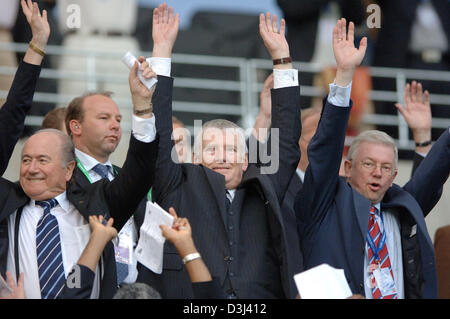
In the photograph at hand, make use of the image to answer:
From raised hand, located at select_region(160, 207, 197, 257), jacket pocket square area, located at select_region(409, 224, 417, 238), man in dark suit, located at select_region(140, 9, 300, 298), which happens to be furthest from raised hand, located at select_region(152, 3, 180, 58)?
jacket pocket square area, located at select_region(409, 224, 417, 238)

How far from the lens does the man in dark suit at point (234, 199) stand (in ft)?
14.5

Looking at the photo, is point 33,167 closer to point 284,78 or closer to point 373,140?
point 284,78

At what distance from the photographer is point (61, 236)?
4293 millimetres

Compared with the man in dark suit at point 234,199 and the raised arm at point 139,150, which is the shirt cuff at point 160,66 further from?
the raised arm at point 139,150

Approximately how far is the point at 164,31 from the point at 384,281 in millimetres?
1589

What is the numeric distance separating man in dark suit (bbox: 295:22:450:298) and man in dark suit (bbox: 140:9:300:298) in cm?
18

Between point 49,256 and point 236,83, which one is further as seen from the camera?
point 236,83

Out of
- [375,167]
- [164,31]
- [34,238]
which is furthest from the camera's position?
[375,167]

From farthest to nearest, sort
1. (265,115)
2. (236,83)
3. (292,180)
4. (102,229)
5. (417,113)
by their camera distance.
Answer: (236,83) < (417,113) < (265,115) < (292,180) < (102,229)

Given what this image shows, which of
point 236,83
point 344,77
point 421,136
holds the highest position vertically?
point 236,83

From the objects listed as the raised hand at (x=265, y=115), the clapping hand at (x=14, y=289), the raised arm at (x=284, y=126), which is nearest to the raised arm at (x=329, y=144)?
the raised arm at (x=284, y=126)

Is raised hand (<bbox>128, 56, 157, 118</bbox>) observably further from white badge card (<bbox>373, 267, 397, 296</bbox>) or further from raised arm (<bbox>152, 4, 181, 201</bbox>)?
white badge card (<bbox>373, 267, 397, 296</bbox>)

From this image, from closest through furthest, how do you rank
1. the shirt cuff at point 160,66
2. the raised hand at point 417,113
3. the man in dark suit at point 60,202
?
the man in dark suit at point 60,202
the shirt cuff at point 160,66
the raised hand at point 417,113

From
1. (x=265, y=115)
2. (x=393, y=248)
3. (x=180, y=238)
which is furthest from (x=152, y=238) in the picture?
(x=265, y=115)
